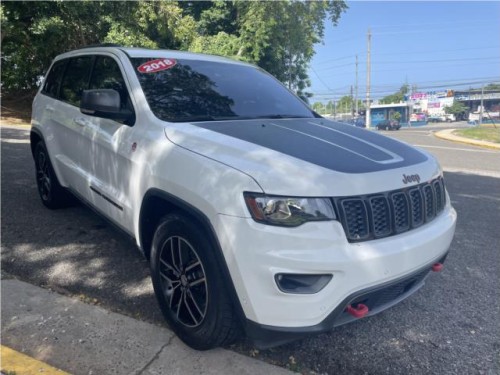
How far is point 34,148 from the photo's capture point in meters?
5.38

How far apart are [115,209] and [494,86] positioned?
103m

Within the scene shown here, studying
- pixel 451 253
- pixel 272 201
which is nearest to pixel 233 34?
pixel 451 253

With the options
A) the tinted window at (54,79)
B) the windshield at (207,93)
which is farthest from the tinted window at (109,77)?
the tinted window at (54,79)

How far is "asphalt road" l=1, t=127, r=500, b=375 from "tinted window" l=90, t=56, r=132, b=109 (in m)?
1.46

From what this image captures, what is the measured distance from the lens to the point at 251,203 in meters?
2.19

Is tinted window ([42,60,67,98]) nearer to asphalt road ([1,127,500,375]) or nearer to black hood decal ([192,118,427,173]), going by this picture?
asphalt road ([1,127,500,375])

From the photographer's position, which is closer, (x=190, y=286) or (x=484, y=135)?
(x=190, y=286)

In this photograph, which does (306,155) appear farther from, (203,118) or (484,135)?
(484,135)

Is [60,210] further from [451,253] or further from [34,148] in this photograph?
[451,253]

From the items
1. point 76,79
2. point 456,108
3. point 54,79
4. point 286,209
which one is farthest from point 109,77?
point 456,108

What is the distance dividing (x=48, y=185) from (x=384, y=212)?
4.10 metres

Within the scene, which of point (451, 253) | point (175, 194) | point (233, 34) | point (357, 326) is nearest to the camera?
point (175, 194)

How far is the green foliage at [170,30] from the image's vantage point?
1490cm

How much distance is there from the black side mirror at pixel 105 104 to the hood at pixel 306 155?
546 mm
